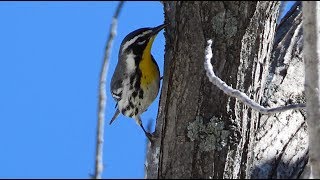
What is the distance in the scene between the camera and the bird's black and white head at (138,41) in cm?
479

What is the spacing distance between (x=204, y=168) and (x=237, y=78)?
49 cm

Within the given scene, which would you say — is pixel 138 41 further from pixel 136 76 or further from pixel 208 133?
pixel 208 133

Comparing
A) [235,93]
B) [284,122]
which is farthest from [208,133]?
[284,122]

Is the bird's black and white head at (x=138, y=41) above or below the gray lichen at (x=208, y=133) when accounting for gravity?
above

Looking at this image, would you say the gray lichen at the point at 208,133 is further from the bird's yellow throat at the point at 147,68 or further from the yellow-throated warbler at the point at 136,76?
the bird's yellow throat at the point at 147,68

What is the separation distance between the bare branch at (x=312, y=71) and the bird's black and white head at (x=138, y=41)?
1.88 meters

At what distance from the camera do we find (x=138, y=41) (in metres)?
4.93

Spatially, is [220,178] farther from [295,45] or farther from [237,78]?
[295,45]

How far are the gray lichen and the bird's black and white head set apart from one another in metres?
1.06

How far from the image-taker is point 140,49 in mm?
4996

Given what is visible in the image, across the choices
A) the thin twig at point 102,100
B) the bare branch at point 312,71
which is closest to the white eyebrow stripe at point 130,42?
the thin twig at point 102,100

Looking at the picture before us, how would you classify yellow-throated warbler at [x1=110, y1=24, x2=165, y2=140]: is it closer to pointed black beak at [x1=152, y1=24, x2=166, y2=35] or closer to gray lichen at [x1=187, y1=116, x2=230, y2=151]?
pointed black beak at [x1=152, y1=24, x2=166, y2=35]

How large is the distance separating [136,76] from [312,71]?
2420 mm

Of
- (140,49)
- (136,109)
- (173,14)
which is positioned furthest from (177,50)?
(136,109)
